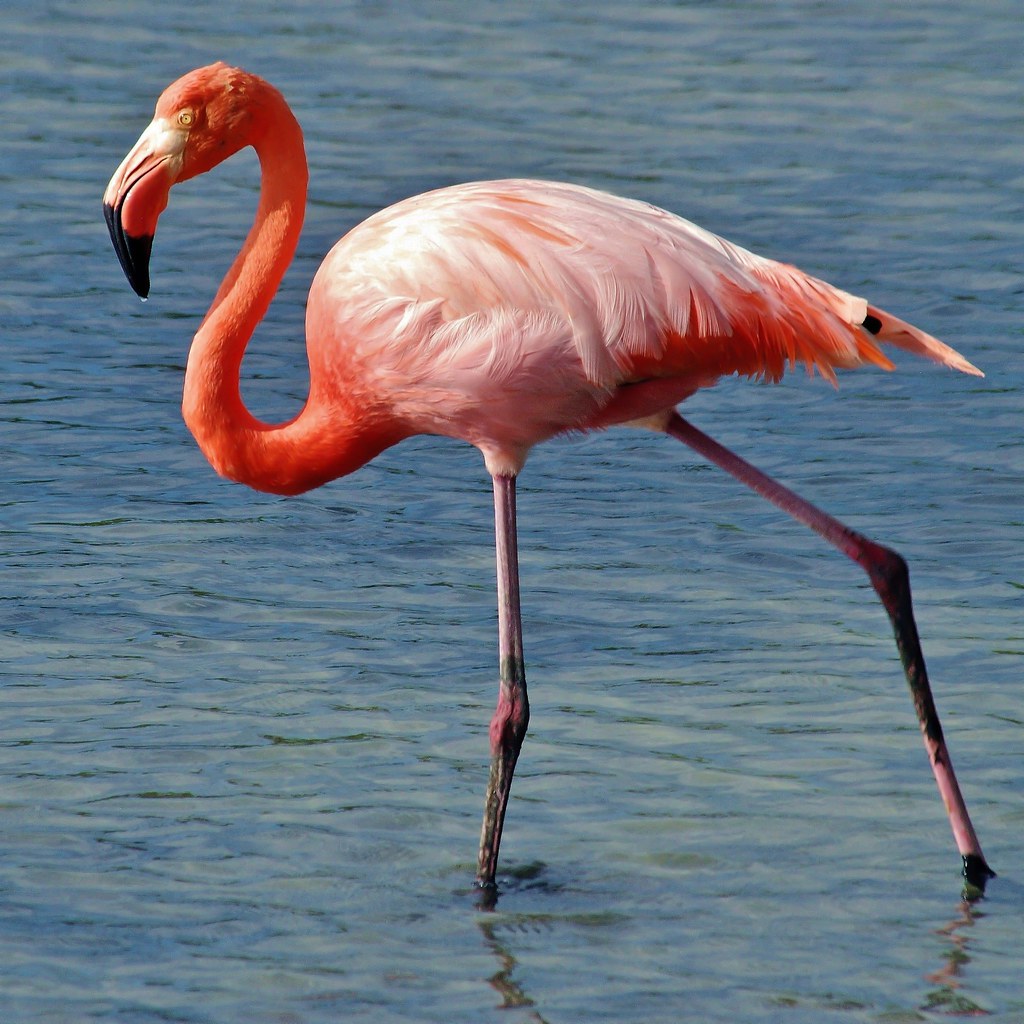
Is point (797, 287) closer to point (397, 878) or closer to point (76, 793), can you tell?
point (397, 878)

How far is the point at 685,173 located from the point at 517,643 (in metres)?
5.69

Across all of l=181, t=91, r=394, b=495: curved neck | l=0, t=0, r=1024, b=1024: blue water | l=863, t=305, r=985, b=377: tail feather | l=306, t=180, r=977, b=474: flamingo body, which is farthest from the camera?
l=181, t=91, r=394, b=495: curved neck

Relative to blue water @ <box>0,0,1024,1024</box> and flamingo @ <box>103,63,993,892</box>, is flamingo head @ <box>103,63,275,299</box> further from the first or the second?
blue water @ <box>0,0,1024,1024</box>

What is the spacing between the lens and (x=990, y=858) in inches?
197

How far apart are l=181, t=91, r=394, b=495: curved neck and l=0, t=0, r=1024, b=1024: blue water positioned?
0.79 m

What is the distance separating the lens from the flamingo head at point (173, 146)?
16.5ft

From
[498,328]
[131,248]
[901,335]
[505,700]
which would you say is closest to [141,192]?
[131,248]

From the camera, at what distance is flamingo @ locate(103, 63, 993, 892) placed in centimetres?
488

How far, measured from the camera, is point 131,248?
505 centimetres

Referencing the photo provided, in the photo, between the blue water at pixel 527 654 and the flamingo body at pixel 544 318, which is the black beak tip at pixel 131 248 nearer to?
the flamingo body at pixel 544 318

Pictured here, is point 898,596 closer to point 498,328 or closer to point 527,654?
point 498,328

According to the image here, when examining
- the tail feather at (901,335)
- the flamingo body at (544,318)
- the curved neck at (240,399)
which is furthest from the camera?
the curved neck at (240,399)

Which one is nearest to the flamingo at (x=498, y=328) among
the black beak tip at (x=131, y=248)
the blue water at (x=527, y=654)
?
the black beak tip at (x=131, y=248)

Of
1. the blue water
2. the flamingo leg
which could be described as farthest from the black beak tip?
the blue water
